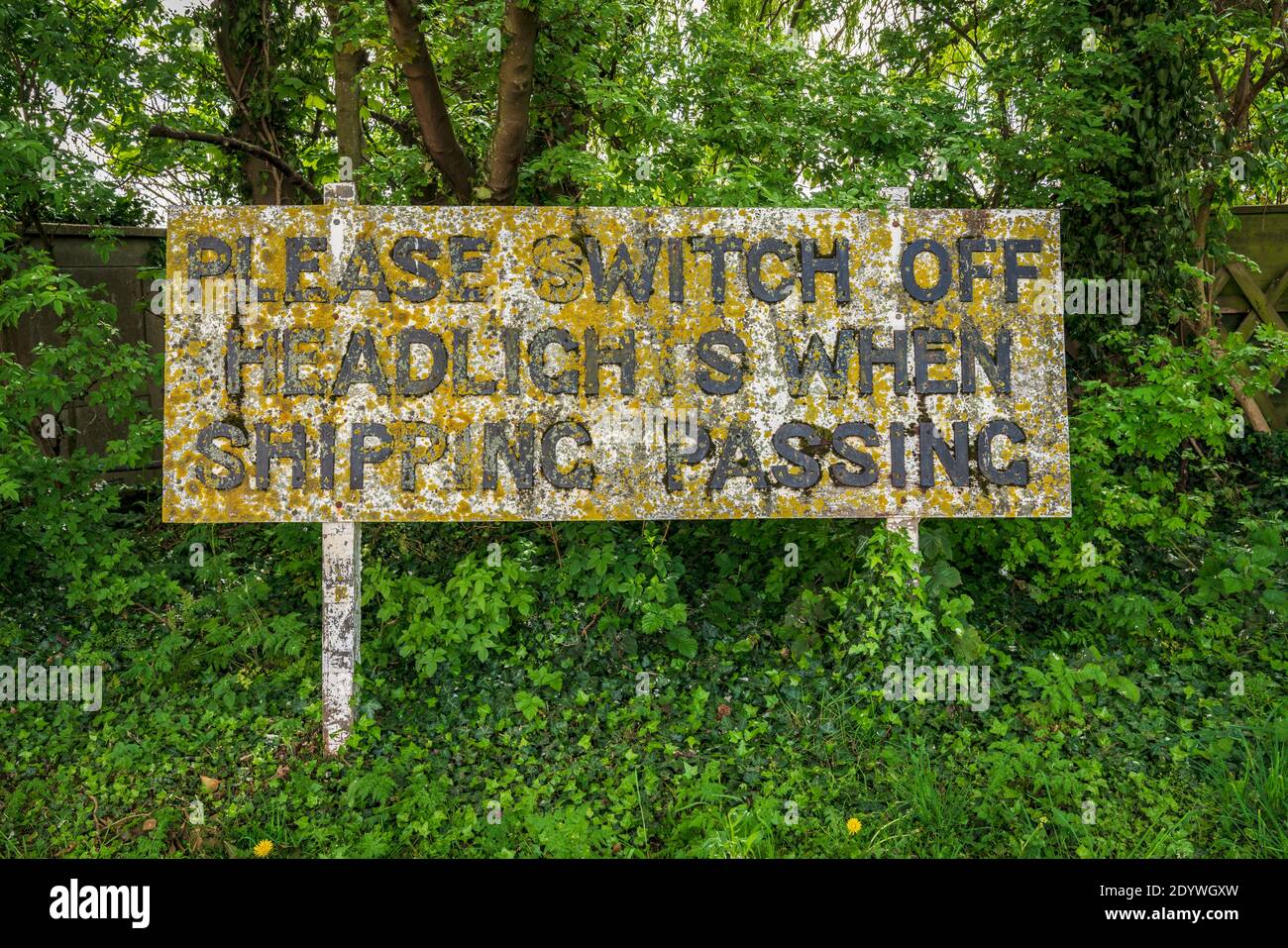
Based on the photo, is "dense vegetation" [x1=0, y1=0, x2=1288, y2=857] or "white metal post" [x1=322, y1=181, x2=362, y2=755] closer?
"dense vegetation" [x1=0, y1=0, x2=1288, y2=857]

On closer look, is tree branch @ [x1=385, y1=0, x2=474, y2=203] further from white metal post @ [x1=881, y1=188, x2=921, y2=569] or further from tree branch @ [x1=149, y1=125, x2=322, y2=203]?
white metal post @ [x1=881, y1=188, x2=921, y2=569]

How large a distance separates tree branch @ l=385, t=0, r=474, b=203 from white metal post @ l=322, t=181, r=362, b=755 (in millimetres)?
920

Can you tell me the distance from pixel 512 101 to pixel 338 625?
120 inches

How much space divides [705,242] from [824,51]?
2.68 m

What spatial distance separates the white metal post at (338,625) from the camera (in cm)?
419

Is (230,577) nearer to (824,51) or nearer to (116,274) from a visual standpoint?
(116,274)

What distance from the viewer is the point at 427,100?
16.0ft

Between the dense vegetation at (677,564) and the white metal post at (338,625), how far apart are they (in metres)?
0.16

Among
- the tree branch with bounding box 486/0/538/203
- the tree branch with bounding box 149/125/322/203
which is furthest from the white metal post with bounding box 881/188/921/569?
the tree branch with bounding box 149/125/322/203

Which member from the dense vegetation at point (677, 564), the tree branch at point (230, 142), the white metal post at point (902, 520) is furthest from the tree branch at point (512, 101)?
the white metal post at point (902, 520)

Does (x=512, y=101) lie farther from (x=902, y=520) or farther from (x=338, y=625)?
(x=902, y=520)

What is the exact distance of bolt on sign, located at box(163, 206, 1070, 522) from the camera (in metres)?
4.15

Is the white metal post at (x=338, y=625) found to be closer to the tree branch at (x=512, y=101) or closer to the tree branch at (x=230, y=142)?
the tree branch at (x=512, y=101)

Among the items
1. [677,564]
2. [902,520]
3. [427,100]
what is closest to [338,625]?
[677,564]
